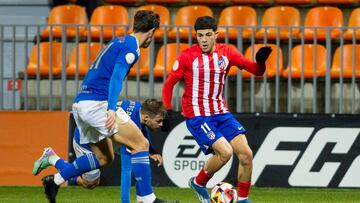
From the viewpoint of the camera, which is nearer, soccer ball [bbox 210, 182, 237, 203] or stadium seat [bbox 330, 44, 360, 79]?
soccer ball [bbox 210, 182, 237, 203]

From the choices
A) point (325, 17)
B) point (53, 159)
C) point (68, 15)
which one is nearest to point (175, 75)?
point (53, 159)

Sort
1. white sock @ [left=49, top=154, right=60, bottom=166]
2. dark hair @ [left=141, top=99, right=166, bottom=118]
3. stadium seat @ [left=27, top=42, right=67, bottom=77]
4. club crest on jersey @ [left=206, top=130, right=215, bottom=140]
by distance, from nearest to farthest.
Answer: dark hair @ [left=141, top=99, right=166, bottom=118], white sock @ [left=49, top=154, right=60, bottom=166], club crest on jersey @ [left=206, top=130, right=215, bottom=140], stadium seat @ [left=27, top=42, right=67, bottom=77]

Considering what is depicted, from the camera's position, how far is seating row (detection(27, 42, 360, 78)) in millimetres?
13023

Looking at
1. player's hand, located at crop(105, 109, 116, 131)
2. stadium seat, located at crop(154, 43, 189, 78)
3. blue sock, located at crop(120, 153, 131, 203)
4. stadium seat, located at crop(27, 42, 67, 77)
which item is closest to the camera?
player's hand, located at crop(105, 109, 116, 131)

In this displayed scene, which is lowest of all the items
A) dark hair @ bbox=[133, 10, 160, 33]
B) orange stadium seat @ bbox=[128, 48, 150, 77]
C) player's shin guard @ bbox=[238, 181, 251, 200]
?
player's shin guard @ bbox=[238, 181, 251, 200]

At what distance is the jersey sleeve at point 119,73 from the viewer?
8570mm

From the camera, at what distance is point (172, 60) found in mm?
13641

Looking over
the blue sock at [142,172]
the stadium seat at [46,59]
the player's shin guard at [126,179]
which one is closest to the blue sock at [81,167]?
the player's shin guard at [126,179]

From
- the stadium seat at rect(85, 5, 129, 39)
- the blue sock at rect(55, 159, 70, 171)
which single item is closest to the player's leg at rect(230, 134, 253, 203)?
the blue sock at rect(55, 159, 70, 171)

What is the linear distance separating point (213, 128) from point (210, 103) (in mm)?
281

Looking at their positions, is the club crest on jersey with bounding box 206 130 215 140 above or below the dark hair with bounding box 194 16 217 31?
below

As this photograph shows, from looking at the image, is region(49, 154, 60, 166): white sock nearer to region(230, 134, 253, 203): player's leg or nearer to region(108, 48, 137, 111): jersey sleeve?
region(108, 48, 137, 111): jersey sleeve

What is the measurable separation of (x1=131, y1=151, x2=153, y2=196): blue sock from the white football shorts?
313mm

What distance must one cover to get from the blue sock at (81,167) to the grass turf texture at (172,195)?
1747 mm
